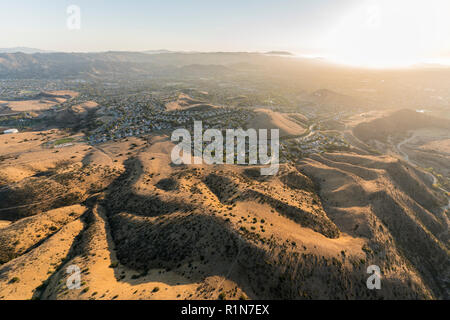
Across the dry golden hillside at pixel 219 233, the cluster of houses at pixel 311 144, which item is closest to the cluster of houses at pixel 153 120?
the cluster of houses at pixel 311 144

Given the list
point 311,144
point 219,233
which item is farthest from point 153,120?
point 219,233

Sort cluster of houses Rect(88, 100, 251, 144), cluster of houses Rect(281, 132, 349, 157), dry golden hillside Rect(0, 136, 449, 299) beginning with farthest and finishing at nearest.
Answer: cluster of houses Rect(88, 100, 251, 144) < cluster of houses Rect(281, 132, 349, 157) < dry golden hillside Rect(0, 136, 449, 299)

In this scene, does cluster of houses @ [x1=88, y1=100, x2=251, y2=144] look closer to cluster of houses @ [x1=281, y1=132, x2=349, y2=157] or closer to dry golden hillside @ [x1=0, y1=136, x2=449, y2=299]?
cluster of houses @ [x1=281, y1=132, x2=349, y2=157]

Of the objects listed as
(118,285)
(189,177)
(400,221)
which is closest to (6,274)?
(118,285)

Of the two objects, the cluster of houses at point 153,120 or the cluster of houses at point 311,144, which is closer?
the cluster of houses at point 311,144

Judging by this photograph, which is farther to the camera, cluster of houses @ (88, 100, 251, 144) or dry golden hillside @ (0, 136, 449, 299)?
cluster of houses @ (88, 100, 251, 144)

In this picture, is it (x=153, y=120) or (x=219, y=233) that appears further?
(x=153, y=120)

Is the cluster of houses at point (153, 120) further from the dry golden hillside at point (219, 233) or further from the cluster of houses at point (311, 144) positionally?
the dry golden hillside at point (219, 233)

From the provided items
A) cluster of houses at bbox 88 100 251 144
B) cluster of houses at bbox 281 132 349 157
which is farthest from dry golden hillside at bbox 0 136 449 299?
cluster of houses at bbox 88 100 251 144

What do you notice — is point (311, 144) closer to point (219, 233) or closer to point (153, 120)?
point (219, 233)

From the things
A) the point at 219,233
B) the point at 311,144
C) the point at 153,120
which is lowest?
the point at 219,233
